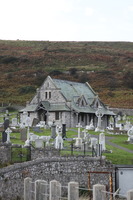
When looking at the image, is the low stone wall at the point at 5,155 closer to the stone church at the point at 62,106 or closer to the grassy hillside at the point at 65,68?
the stone church at the point at 62,106

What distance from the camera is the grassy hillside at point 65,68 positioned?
9069 centimetres

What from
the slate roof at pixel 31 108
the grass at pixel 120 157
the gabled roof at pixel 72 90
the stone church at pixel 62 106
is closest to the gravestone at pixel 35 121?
the stone church at pixel 62 106

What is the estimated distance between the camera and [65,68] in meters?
119

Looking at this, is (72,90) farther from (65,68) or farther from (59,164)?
(65,68)

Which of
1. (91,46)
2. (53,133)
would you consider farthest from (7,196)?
(91,46)

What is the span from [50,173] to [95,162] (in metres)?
2.69

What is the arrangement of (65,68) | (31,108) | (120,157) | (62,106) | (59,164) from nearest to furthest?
(59,164), (120,157), (62,106), (31,108), (65,68)

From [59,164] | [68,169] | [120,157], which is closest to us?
[59,164]

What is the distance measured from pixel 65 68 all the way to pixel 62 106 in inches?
2492

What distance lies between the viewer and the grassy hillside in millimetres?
90688

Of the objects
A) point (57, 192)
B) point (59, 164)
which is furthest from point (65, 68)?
point (57, 192)

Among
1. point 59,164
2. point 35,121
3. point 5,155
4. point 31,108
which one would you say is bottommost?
point 59,164

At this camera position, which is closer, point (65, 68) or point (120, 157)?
point (120, 157)

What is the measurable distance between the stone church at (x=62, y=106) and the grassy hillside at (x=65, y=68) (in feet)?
60.7
